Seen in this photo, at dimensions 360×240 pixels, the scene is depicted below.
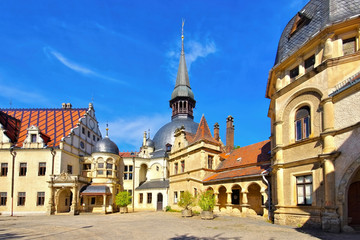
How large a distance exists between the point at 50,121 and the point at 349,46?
33.7 m

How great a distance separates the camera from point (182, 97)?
46625mm

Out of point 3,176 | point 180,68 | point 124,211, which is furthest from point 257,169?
point 180,68

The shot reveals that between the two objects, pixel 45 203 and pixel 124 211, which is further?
pixel 124 211

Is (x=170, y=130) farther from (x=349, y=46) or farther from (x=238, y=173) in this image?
(x=349, y=46)

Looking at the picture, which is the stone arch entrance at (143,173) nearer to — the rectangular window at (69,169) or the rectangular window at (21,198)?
the rectangular window at (69,169)

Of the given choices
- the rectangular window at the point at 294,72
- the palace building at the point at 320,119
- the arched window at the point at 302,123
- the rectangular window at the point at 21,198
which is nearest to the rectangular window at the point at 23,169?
the rectangular window at the point at 21,198

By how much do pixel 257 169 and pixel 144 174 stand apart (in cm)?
2402

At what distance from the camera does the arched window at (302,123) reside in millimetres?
14468

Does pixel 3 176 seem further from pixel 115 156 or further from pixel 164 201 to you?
pixel 164 201

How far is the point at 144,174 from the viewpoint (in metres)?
42.3

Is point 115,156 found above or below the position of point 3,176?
above

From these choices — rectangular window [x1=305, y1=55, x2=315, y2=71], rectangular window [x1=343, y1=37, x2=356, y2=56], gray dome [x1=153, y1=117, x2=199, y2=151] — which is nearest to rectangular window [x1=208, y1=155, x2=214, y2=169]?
gray dome [x1=153, y1=117, x2=199, y2=151]

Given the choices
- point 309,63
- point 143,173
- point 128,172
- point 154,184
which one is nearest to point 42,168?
point 128,172

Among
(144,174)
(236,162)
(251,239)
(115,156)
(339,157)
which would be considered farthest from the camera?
(144,174)
